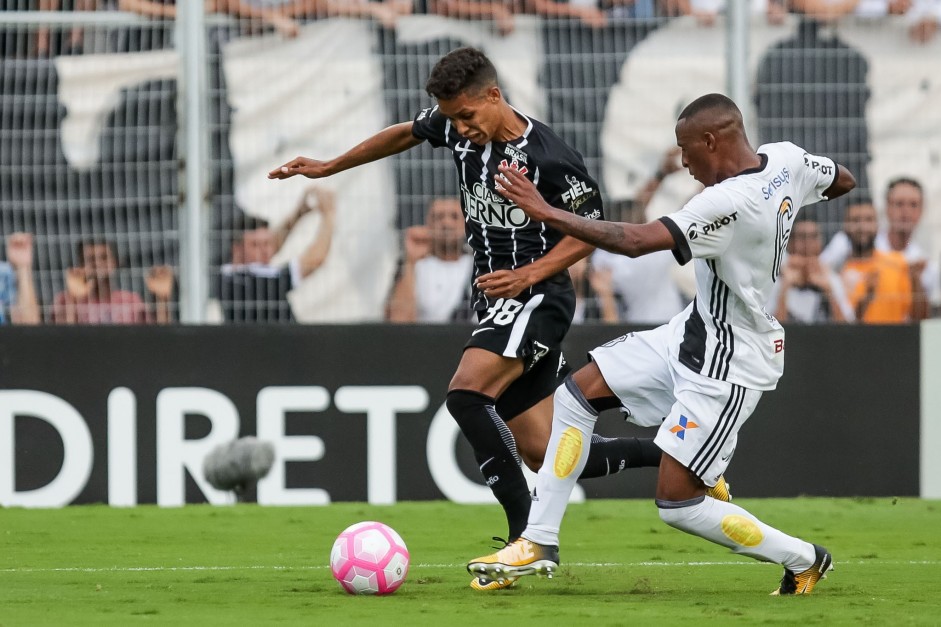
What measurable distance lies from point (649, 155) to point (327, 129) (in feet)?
7.42

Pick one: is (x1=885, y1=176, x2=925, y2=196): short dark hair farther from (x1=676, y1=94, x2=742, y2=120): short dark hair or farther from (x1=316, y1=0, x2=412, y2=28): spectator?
(x1=676, y1=94, x2=742, y2=120): short dark hair

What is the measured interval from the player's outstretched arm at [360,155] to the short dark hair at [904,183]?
186 inches

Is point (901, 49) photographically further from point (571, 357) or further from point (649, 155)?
point (571, 357)

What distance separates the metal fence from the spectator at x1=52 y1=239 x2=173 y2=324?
0.6 inches

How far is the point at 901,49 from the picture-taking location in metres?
10.5

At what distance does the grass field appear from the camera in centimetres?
523

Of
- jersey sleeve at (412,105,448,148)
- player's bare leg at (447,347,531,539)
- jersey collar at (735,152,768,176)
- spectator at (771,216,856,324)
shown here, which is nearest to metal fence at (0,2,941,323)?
spectator at (771,216,856,324)

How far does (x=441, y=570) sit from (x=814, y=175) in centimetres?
242

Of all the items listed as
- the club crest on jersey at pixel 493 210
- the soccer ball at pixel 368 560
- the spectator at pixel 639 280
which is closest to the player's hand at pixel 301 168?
the club crest on jersey at pixel 493 210

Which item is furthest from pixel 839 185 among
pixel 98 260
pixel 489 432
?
pixel 98 260

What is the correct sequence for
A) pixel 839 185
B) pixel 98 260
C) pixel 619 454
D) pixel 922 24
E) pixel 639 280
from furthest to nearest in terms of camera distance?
pixel 922 24 → pixel 639 280 → pixel 98 260 → pixel 619 454 → pixel 839 185

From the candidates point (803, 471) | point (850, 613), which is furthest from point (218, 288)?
point (850, 613)

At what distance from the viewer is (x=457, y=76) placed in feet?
19.7

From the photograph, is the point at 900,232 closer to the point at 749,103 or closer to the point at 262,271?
the point at 749,103
